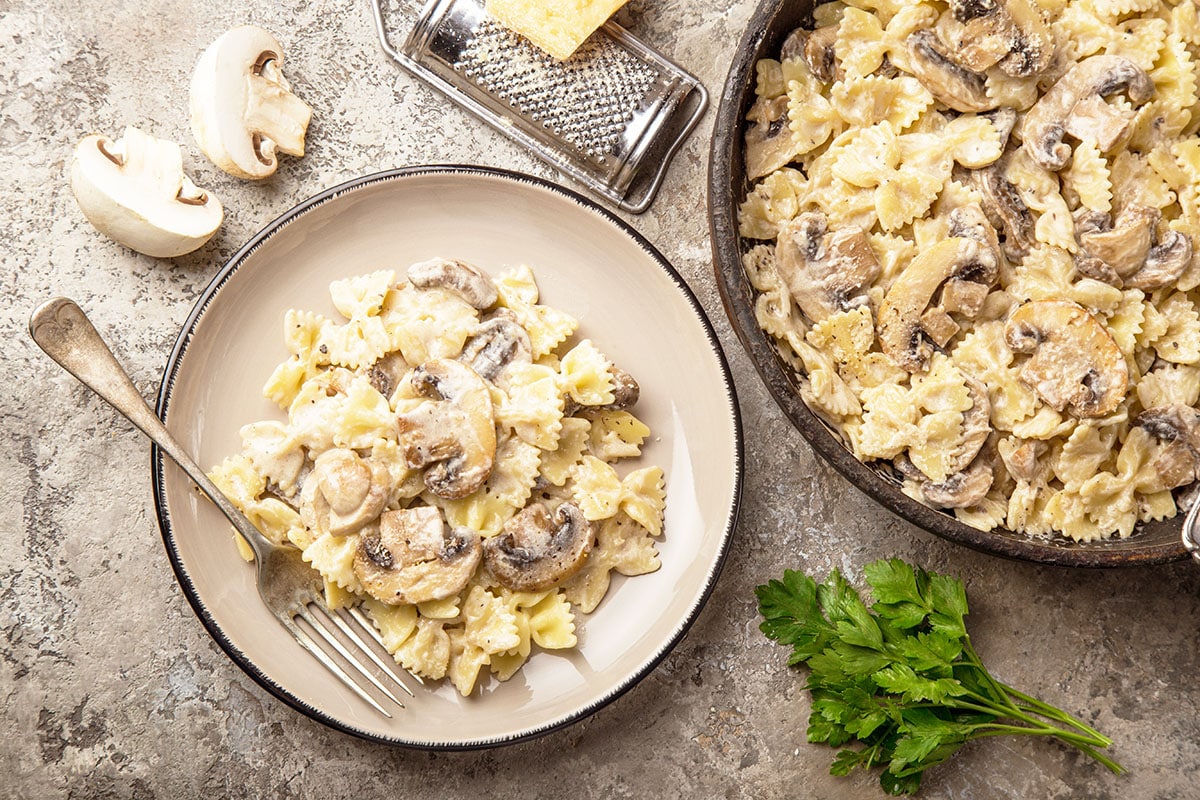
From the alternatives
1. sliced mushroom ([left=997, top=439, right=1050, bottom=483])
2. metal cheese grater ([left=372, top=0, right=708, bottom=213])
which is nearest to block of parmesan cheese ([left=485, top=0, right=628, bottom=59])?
metal cheese grater ([left=372, top=0, right=708, bottom=213])

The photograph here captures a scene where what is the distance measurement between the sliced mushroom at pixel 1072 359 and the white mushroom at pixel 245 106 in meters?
2.56

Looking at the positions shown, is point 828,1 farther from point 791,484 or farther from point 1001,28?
point 791,484

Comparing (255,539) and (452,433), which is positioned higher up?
(452,433)

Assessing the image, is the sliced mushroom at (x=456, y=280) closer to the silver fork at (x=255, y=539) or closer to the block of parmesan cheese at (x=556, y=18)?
the block of parmesan cheese at (x=556, y=18)

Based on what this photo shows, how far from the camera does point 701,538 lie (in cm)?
310

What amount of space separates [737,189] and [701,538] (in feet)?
3.88

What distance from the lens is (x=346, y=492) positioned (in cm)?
281

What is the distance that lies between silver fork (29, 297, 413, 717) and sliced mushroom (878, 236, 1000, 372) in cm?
195

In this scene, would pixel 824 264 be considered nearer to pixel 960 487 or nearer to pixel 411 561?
pixel 960 487

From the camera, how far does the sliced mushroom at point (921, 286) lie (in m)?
2.72

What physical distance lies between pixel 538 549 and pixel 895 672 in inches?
50.3

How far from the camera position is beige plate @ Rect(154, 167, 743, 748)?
2.97 metres

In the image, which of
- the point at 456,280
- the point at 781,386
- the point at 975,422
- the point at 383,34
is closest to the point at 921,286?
the point at 975,422

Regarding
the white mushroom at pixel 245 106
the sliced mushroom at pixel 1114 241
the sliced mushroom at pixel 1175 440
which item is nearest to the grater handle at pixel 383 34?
the white mushroom at pixel 245 106
